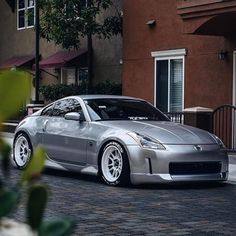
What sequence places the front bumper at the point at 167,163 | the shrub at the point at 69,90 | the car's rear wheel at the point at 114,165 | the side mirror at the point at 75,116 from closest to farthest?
the front bumper at the point at 167,163
the car's rear wheel at the point at 114,165
the side mirror at the point at 75,116
the shrub at the point at 69,90

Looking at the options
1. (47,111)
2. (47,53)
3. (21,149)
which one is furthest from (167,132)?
(47,53)

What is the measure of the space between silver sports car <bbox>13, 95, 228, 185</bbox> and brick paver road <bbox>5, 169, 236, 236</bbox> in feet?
0.83

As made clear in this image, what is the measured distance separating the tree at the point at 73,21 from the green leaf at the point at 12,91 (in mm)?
19068

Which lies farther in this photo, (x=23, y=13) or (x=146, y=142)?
(x=23, y=13)

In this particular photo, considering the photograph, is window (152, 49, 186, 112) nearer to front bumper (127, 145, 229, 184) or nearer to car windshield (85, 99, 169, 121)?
car windshield (85, 99, 169, 121)

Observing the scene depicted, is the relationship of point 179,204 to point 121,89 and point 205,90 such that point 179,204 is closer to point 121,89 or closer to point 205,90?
point 205,90

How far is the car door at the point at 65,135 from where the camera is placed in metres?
11.0

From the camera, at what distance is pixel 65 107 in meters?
11.8

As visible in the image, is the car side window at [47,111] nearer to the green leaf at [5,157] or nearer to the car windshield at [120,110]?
the car windshield at [120,110]

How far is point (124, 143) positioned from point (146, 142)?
1.15 feet

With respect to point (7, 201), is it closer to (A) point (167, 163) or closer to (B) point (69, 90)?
(A) point (167, 163)

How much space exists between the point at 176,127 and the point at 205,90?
19.4 feet

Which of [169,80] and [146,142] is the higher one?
[169,80]

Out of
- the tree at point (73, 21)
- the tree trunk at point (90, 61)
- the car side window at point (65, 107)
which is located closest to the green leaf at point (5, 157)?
the car side window at point (65, 107)
